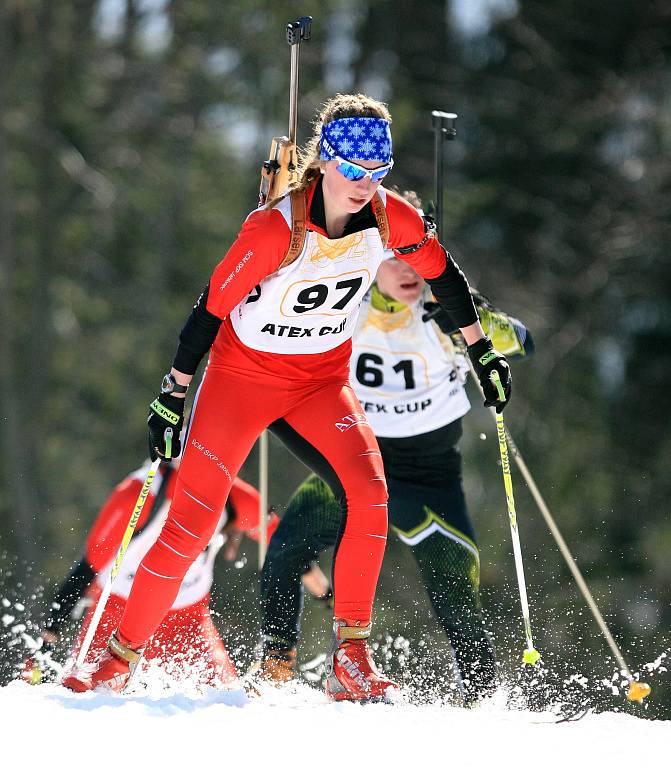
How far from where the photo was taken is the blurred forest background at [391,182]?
17.8 meters

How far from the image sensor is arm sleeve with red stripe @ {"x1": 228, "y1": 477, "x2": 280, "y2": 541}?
6266 mm

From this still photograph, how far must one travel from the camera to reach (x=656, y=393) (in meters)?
18.3

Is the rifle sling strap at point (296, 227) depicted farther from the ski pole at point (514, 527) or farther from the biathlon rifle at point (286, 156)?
the ski pole at point (514, 527)

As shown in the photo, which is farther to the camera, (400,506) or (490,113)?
(490,113)

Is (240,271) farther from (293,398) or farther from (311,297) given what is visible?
(293,398)

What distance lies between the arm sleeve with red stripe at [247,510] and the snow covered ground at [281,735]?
6.28 feet

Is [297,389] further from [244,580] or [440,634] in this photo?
[244,580]

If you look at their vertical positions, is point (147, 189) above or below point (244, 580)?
above

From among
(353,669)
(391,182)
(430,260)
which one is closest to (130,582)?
(353,669)

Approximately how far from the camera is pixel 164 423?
4516mm

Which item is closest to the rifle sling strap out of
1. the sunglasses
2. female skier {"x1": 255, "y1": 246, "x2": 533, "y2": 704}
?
the sunglasses

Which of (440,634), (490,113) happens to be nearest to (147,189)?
(490,113)

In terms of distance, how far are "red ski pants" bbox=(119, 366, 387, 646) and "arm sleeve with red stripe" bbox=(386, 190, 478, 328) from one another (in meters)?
0.56

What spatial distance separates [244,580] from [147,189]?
928 cm
